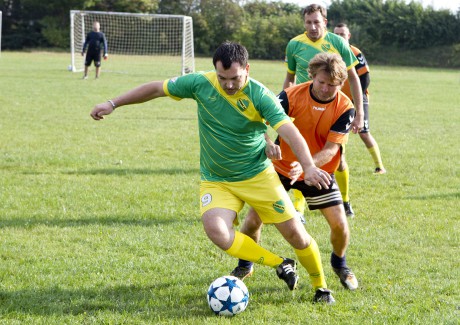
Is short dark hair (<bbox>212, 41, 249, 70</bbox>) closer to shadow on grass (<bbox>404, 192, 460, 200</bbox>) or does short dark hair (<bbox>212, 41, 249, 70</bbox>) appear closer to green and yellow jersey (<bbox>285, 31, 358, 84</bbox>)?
green and yellow jersey (<bbox>285, 31, 358, 84</bbox>)

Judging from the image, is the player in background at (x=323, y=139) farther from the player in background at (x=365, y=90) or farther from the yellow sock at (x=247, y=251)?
the player in background at (x=365, y=90)

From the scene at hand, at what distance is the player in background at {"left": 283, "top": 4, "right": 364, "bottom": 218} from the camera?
6.74 m

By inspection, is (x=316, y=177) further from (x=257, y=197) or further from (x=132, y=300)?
(x=132, y=300)

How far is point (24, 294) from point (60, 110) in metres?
10.9

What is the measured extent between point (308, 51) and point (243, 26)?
140ft

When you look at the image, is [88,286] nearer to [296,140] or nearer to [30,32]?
[296,140]

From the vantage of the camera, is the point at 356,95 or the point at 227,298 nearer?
the point at 227,298

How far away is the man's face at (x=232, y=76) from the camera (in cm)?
400

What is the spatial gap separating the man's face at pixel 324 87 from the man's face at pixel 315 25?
7.55ft

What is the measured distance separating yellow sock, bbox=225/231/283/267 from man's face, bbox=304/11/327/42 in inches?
127

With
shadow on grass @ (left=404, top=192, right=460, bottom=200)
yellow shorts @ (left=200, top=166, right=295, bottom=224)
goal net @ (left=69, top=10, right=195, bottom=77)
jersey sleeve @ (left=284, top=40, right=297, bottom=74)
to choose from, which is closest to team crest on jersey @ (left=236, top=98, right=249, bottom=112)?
yellow shorts @ (left=200, top=166, right=295, bottom=224)

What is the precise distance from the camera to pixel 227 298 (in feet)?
13.4

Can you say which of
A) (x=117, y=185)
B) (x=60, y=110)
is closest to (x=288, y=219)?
(x=117, y=185)

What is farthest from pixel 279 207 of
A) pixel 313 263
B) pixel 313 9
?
pixel 313 9
